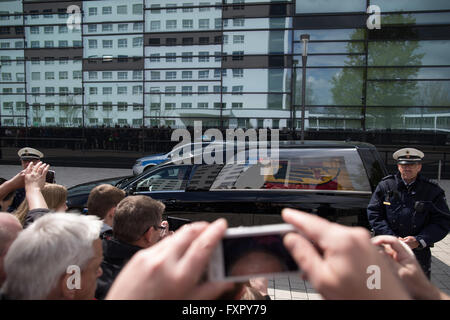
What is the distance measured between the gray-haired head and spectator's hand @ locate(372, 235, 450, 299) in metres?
1.05

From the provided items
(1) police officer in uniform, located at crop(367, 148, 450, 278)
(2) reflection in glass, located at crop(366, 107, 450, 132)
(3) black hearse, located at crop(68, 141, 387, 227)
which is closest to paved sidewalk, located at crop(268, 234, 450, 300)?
(3) black hearse, located at crop(68, 141, 387, 227)

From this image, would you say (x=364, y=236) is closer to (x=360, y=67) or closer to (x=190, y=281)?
(x=190, y=281)

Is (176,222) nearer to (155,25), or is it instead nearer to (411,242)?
(411,242)

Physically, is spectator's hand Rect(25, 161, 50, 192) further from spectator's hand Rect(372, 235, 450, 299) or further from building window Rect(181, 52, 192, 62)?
building window Rect(181, 52, 192, 62)

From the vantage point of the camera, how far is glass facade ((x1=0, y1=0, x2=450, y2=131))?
13.0m

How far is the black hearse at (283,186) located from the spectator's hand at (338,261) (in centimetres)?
338

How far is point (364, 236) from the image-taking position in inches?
26.8

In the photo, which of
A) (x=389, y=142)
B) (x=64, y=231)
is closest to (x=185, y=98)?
(x=389, y=142)

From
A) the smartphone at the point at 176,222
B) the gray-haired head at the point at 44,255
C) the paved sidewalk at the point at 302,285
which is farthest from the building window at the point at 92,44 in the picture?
the gray-haired head at the point at 44,255

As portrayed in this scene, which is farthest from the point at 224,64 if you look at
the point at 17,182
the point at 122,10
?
the point at 17,182

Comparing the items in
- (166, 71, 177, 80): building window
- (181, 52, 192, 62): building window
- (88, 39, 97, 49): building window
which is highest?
(88, 39, 97, 49): building window

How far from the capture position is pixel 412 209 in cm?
312

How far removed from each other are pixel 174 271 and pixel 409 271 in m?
0.79

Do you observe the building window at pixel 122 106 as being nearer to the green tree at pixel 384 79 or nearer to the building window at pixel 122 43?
the building window at pixel 122 43
